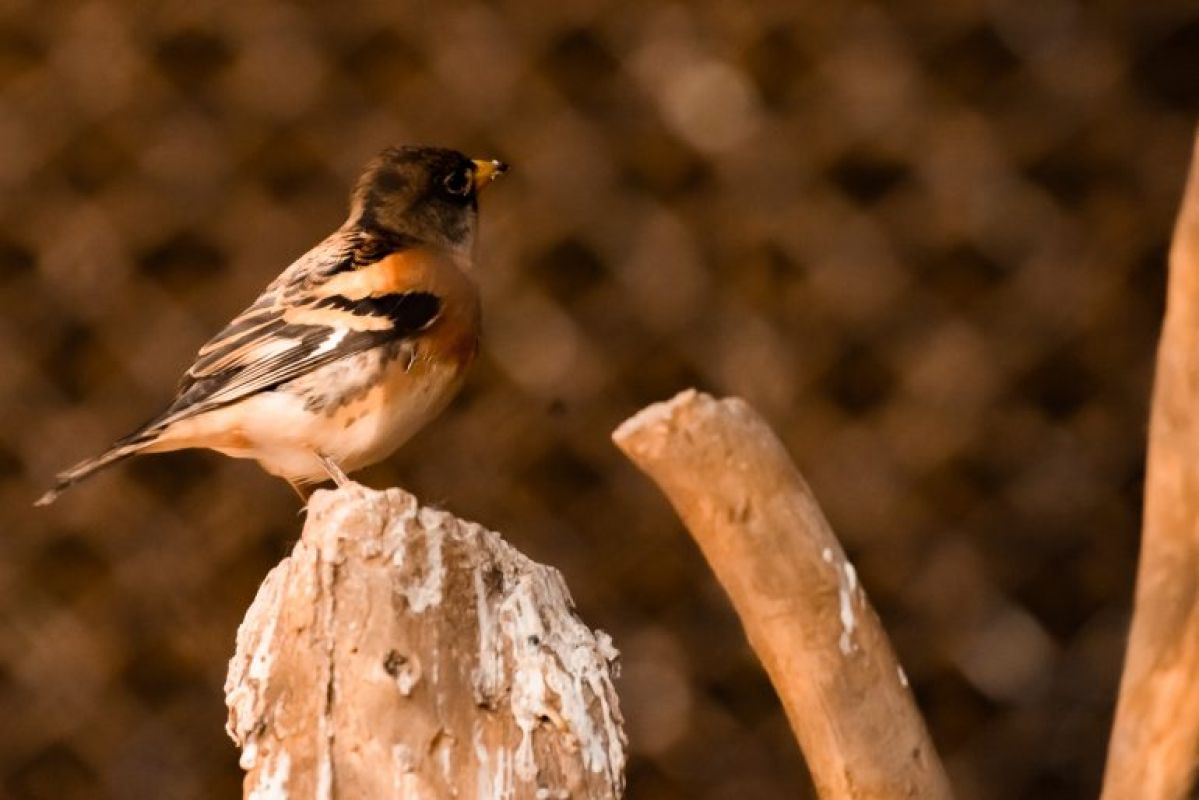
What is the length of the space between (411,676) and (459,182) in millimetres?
392

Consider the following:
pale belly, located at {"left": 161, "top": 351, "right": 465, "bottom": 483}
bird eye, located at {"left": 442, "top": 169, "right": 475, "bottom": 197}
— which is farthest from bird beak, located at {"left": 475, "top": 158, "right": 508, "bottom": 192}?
pale belly, located at {"left": 161, "top": 351, "right": 465, "bottom": 483}

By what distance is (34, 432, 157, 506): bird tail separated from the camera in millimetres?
777

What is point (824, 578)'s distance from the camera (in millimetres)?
643

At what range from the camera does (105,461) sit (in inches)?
30.7

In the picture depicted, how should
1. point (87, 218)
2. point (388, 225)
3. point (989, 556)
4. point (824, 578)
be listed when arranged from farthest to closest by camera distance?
point (989, 556) → point (87, 218) → point (388, 225) → point (824, 578)

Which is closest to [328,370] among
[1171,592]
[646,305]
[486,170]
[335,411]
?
[335,411]

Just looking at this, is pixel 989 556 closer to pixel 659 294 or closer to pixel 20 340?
pixel 659 294

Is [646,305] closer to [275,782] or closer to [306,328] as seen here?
[306,328]

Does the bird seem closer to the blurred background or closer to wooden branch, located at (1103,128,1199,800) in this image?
wooden branch, located at (1103,128,1199,800)

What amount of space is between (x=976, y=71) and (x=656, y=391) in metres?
0.34

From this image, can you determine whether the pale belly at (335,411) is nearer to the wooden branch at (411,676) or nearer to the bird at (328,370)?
the bird at (328,370)

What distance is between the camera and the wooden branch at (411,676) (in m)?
0.57

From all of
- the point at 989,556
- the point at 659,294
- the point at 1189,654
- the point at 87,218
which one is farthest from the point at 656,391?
the point at 1189,654

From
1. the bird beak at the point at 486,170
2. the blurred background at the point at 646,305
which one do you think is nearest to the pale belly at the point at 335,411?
the bird beak at the point at 486,170
